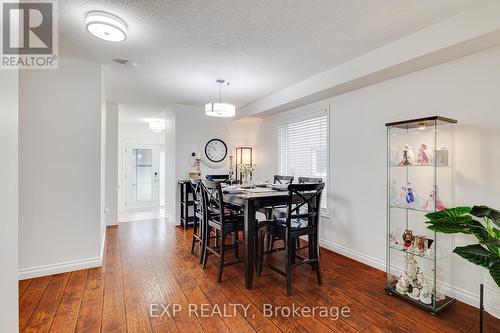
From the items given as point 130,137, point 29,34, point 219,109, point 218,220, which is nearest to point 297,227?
point 218,220

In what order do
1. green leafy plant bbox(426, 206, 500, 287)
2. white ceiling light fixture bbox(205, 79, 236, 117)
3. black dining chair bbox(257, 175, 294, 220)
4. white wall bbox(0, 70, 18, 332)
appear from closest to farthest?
white wall bbox(0, 70, 18, 332)
green leafy plant bbox(426, 206, 500, 287)
white ceiling light fixture bbox(205, 79, 236, 117)
black dining chair bbox(257, 175, 294, 220)

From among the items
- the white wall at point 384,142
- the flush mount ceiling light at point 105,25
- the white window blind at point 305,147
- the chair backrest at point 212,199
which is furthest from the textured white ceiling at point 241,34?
the chair backrest at point 212,199

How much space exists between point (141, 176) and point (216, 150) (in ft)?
10.4

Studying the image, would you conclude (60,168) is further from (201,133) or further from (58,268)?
(201,133)

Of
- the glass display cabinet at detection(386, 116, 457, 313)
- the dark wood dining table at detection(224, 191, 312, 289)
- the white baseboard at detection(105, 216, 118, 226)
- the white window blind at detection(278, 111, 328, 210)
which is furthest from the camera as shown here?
the white baseboard at detection(105, 216, 118, 226)

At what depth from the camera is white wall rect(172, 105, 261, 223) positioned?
17.1ft

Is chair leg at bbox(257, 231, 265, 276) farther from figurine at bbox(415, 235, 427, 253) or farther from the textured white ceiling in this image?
the textured white ceiling

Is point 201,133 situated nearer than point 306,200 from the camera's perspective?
→ No

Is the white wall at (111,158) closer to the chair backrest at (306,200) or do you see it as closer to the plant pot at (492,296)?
the chair backrest at (306,200)

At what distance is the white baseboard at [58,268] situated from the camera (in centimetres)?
274

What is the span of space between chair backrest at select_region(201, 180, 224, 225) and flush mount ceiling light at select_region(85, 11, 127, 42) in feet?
5.52

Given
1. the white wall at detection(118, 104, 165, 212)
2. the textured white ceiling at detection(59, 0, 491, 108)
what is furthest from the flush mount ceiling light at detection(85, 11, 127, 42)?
the white wall at detection(118, 104, 165, 212)

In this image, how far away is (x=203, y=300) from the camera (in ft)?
7.66

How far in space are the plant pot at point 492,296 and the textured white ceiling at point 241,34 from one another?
6.90ft
